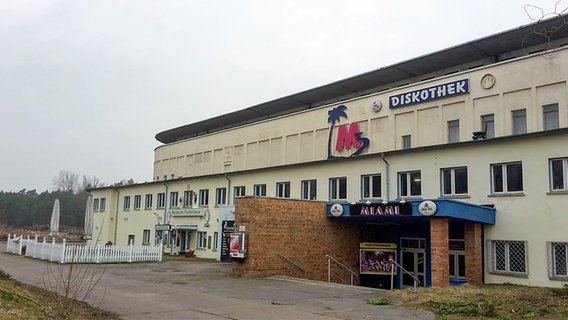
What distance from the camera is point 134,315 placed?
36.9 feet

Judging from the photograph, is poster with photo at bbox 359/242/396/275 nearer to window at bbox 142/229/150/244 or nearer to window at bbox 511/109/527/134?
window at bbox 511/109/527/134

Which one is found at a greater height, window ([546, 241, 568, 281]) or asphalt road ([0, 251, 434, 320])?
window ([546, 241, 568, 281])

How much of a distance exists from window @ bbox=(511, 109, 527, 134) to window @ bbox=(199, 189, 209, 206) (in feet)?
66.5

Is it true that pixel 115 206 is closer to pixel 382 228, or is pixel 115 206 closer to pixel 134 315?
pixel 382 228

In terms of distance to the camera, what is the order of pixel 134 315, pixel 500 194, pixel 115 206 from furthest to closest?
pixel 115 206
pixel 500 194
pixel 134 315

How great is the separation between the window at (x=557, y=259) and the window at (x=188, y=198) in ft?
82.1

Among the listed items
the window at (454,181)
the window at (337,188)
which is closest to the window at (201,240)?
the window at (337,188)

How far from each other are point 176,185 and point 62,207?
240 feet

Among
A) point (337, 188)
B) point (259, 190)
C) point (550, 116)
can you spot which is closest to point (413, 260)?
point (337, 188)

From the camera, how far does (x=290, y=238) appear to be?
21828 mm

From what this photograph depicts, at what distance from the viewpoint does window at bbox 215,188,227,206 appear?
114ft

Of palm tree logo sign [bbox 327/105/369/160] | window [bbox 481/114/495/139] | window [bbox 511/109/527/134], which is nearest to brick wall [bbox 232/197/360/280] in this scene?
window [bbox 481/114/495/139]

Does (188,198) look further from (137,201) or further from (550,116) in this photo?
(550,116)

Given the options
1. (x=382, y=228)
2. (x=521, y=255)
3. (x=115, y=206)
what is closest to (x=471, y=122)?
(x=382, y=228)
